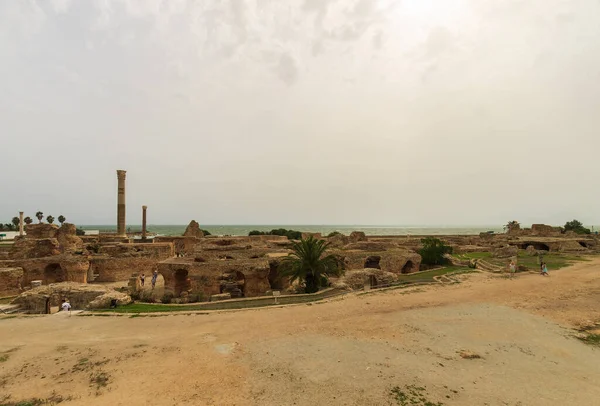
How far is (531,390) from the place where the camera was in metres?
8.19

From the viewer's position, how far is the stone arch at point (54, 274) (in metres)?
23.7

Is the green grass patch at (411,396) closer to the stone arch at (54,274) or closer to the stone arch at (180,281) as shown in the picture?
the stone arch at (180,281)

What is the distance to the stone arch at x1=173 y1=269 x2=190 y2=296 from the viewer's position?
2148cm

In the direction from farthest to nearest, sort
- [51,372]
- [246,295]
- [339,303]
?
[246,295]
[339,303]
[51,372]

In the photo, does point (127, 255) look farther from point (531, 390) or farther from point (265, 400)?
point (531, 390)

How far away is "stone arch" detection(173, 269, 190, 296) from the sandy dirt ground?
24.5 ft

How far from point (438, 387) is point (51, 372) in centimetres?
1093

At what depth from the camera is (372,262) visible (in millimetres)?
27109

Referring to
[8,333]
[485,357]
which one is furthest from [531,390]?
[8,333]

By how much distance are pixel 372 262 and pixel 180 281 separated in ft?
52.1

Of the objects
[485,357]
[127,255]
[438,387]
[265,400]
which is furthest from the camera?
[127,255]

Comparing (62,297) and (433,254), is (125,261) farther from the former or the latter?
(433,254)

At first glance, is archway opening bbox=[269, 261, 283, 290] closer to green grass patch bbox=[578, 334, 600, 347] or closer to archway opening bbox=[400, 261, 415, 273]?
archway opening bbox=[400, 261, 415, 273]

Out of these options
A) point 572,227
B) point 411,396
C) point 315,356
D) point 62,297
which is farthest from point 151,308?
point 572,227
